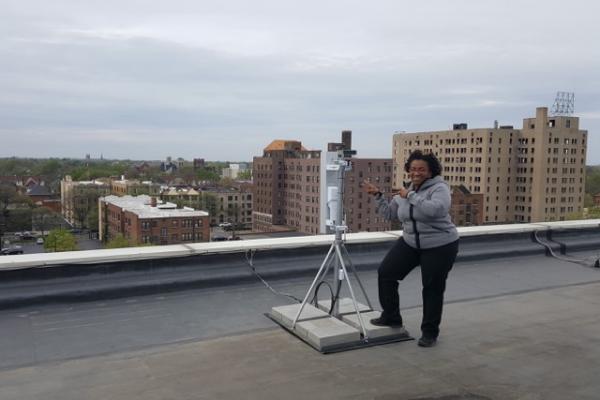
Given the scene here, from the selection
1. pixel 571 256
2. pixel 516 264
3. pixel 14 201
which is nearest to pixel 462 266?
pixel 516 264

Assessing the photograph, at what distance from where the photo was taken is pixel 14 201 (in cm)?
7788

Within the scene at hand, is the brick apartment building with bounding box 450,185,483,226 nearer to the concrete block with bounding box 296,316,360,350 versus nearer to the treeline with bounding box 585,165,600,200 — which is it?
the treeline with bounding box 585,165,600,200

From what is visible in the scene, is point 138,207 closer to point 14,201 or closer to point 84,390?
point 14,201

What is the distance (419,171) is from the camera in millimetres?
3785

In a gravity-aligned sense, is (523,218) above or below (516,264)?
below

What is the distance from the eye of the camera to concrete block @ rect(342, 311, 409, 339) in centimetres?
374

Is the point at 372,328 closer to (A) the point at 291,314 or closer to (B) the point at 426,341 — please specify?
(B) the point at 426,341

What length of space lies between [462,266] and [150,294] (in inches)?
145

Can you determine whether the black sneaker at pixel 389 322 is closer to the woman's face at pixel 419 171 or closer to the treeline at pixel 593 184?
the woman's face at pixel 419 171

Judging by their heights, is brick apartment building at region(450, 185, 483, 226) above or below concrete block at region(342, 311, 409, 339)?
below

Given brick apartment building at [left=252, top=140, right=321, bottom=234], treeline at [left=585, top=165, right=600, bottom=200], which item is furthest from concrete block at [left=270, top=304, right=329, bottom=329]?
treeline at [left=585, top=165, right=600, bottom=200]

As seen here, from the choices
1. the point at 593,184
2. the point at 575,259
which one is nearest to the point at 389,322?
the point at 575,259

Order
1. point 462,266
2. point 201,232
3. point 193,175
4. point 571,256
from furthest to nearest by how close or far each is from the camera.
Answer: point 193,175 < point 201,232 < point 571,256 < point 462,266

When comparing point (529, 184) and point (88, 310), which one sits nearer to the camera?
point (88, 310)
